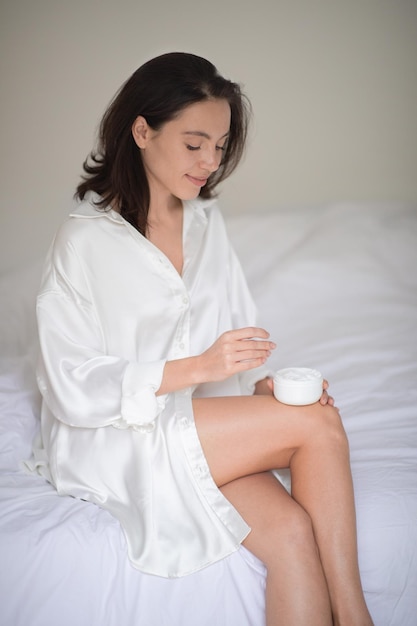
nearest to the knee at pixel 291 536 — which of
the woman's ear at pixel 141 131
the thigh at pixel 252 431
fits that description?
the thigh at pixel 252 431

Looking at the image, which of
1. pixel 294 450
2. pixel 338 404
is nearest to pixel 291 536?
pixel 294 450

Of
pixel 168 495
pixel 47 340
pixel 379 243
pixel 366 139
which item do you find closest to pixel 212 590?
pixel 168 495

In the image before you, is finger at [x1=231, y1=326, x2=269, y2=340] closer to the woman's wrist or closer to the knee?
the woman's wrist

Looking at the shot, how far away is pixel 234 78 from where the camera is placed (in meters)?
3.17

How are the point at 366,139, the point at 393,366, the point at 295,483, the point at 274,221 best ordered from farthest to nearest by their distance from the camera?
the point at 366,139
the point at 274,221
the point at 393,366
the point at 295,483

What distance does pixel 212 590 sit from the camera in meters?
1.47

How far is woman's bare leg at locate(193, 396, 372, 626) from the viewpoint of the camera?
1.49 m

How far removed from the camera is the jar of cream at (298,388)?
1.59 metres

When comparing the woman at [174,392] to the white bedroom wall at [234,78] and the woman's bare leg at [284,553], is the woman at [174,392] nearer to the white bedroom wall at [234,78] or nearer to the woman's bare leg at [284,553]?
the woman's bare leg at [284,553]

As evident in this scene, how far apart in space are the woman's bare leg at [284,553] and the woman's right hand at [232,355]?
27 centimetres

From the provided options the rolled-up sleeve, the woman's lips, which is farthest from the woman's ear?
the rolled-up sleeve

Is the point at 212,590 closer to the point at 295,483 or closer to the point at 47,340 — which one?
the point at 295,483

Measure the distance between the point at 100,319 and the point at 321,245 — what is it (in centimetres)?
120

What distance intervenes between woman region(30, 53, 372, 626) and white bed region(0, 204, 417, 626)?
65mm
